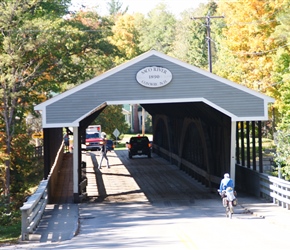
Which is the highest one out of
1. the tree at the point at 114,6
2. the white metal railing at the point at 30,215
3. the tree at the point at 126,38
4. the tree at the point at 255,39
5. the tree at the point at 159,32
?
the tree at the point at 114,6

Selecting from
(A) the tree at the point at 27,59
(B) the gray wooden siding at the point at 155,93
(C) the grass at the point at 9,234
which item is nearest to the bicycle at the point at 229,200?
(B) the gray wooden siding at the point at 155,93

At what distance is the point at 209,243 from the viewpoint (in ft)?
48.8

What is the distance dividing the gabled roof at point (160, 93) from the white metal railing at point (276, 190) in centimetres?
243

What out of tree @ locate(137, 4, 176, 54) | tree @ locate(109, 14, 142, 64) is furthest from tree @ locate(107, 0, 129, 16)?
tree @ locate(109, 14, 142, 64)

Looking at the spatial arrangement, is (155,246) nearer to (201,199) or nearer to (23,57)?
(201,199)

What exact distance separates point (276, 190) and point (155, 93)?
5783 mm

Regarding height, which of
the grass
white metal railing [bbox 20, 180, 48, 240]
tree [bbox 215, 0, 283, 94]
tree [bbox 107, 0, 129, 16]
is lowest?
the grass

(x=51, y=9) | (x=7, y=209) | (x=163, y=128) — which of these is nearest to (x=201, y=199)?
(x=7, y=209)

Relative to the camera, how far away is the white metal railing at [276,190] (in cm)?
2150

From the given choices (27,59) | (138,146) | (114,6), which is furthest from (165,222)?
(114,6)

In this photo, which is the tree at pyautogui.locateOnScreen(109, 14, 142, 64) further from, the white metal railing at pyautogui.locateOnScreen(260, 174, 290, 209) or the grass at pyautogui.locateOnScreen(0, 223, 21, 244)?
the grass at pyautogui.locateOnScreen(0, 223, 21, 244)

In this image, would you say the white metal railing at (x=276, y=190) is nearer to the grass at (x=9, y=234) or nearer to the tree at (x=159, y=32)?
the grass at (x=9, y=234)

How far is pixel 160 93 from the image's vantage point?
83.1 ft

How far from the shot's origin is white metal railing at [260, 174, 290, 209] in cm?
2150
